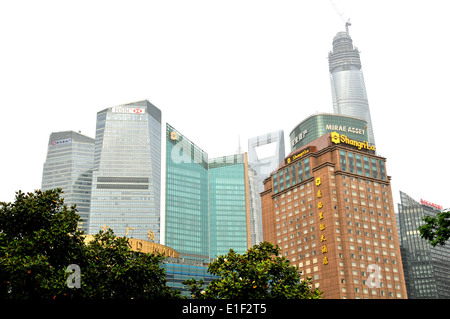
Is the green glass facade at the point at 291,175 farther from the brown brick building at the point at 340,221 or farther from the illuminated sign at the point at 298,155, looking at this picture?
the illuminated sign at the point at 298,155

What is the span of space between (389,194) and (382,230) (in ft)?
53.4

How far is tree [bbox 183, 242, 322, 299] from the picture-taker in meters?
39.2

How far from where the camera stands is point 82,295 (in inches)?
1462

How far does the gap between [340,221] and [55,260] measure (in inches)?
5496

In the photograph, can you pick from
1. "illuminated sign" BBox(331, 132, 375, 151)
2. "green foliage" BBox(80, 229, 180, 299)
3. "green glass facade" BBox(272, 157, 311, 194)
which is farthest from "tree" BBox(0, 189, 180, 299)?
"illuminated sign" BBox(331, 132, 375, 151)

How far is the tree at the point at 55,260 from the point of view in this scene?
35.0 metres

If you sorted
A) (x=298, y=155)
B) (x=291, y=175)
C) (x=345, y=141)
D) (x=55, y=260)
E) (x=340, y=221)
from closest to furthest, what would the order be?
1. (x=55, y=260)
2. (x=340, y=221)
3. (x=345, y=141)
4. (x=291, y=175)
5. (x=298, y=155)

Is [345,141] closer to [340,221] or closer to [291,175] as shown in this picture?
[291,175]

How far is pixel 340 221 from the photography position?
545ft

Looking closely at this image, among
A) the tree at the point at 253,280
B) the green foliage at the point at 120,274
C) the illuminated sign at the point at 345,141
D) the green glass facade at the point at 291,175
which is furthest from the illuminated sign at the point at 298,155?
the green foliage at the point at 120,274

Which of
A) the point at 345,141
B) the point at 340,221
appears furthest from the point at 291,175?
the point at 340,221

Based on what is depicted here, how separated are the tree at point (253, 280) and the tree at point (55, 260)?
5501 millimetres
